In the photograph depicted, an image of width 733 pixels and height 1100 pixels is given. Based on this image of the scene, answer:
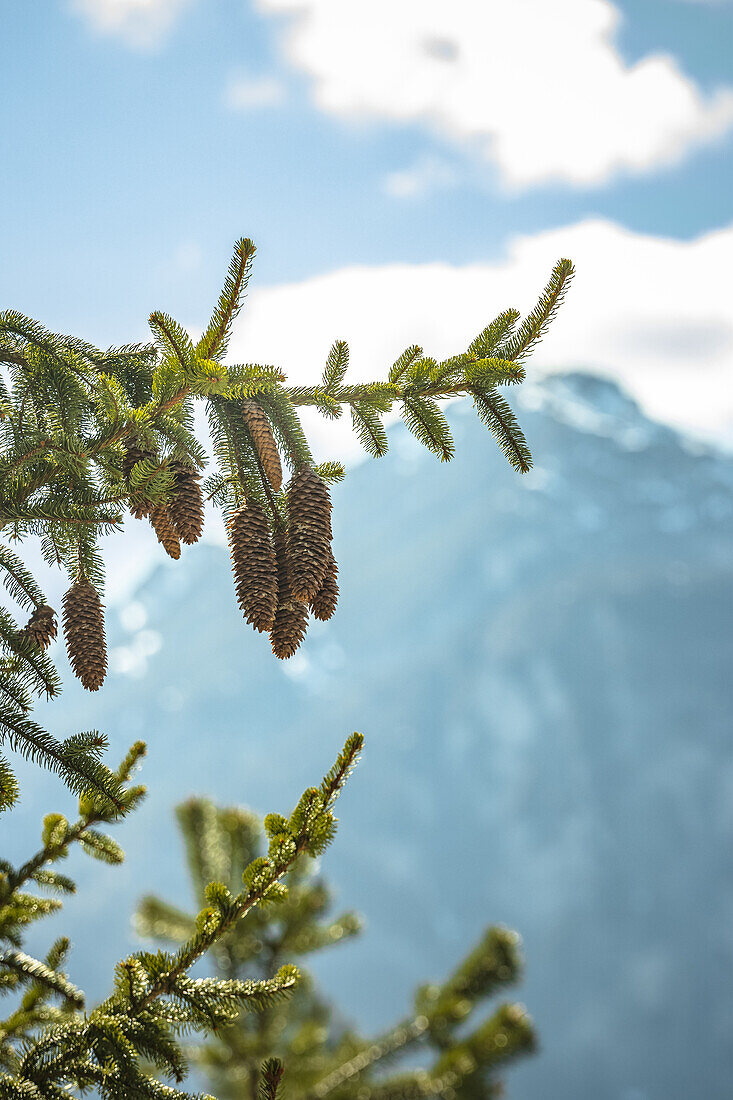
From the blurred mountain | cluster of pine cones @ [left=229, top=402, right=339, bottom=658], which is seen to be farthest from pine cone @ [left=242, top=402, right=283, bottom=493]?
the blurred mountain

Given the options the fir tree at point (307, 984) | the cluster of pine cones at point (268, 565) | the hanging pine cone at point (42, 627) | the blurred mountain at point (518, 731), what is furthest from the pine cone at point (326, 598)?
the blurred mountain at point (518, 731)

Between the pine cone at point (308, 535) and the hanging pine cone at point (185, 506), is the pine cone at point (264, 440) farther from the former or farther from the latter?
the hanging pine cone at point (185, 506)

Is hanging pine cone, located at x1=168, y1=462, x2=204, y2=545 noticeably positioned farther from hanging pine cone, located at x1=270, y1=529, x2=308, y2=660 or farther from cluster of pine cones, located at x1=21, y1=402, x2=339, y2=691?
hanging pine cone, located at x1=270, y1=529, x2=308, y2=660

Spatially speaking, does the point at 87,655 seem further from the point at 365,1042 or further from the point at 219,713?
the point at 219,713

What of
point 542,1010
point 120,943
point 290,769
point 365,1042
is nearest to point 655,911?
point 542,1010

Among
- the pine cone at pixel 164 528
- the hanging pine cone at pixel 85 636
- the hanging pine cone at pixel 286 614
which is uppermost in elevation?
the pine cone at pixel 164 528

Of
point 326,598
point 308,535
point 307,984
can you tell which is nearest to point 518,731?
point 307,984

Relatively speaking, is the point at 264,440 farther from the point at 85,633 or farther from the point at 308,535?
the point at 85,633
